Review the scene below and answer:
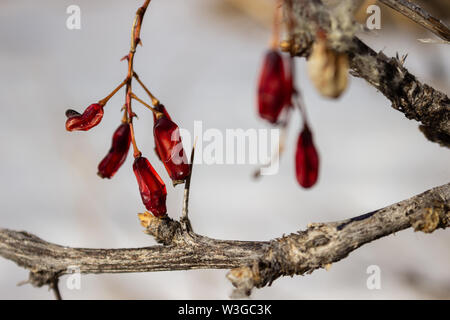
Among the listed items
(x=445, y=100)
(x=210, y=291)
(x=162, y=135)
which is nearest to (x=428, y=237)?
(x=210, y=291)

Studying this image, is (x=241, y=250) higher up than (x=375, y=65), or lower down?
lower down

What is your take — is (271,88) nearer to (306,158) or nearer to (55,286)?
(306,158)

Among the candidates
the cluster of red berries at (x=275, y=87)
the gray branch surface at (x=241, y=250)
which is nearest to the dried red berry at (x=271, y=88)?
the cluster of red berries at (x=275, y=87)

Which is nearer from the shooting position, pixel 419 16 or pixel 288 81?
pixel 288 81

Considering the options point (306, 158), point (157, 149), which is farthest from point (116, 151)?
point (306, 158)

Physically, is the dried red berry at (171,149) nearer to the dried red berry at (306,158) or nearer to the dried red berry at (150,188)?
the dried red berry at (150,188)

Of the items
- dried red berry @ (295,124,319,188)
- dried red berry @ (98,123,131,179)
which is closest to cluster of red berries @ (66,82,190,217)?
dried red berry @ (98,123,131,179)

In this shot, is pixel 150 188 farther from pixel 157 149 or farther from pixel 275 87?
pixel 275 87
